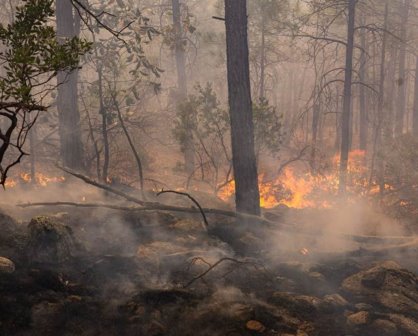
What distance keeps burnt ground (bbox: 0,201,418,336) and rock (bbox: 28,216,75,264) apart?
0.02m

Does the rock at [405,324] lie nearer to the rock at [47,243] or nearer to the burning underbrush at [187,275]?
the burning underbrush at [187,275]

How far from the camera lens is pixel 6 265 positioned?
6.29 metres

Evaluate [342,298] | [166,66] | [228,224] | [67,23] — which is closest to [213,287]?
[342,298]

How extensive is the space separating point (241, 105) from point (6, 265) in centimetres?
534

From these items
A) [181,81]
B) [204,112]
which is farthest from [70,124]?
[181,81]

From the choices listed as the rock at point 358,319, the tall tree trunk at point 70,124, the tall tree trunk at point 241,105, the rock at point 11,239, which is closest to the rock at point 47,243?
the rock at point 11,239

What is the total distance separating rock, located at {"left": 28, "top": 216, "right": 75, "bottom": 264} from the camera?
6.87 metres

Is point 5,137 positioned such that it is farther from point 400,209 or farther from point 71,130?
point 400,209

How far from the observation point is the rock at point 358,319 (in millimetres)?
5773

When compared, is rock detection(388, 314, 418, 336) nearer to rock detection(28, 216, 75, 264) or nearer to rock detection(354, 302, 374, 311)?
rock detection(354, 302, 374, 311)

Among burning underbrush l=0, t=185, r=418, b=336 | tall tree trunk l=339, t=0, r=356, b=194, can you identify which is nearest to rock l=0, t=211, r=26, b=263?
burning underbrush l=0, t=185, r=418, b=336

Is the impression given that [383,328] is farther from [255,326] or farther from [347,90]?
[347,90]

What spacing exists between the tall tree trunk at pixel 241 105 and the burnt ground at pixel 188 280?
0.72 m

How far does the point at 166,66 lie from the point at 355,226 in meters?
27.3
